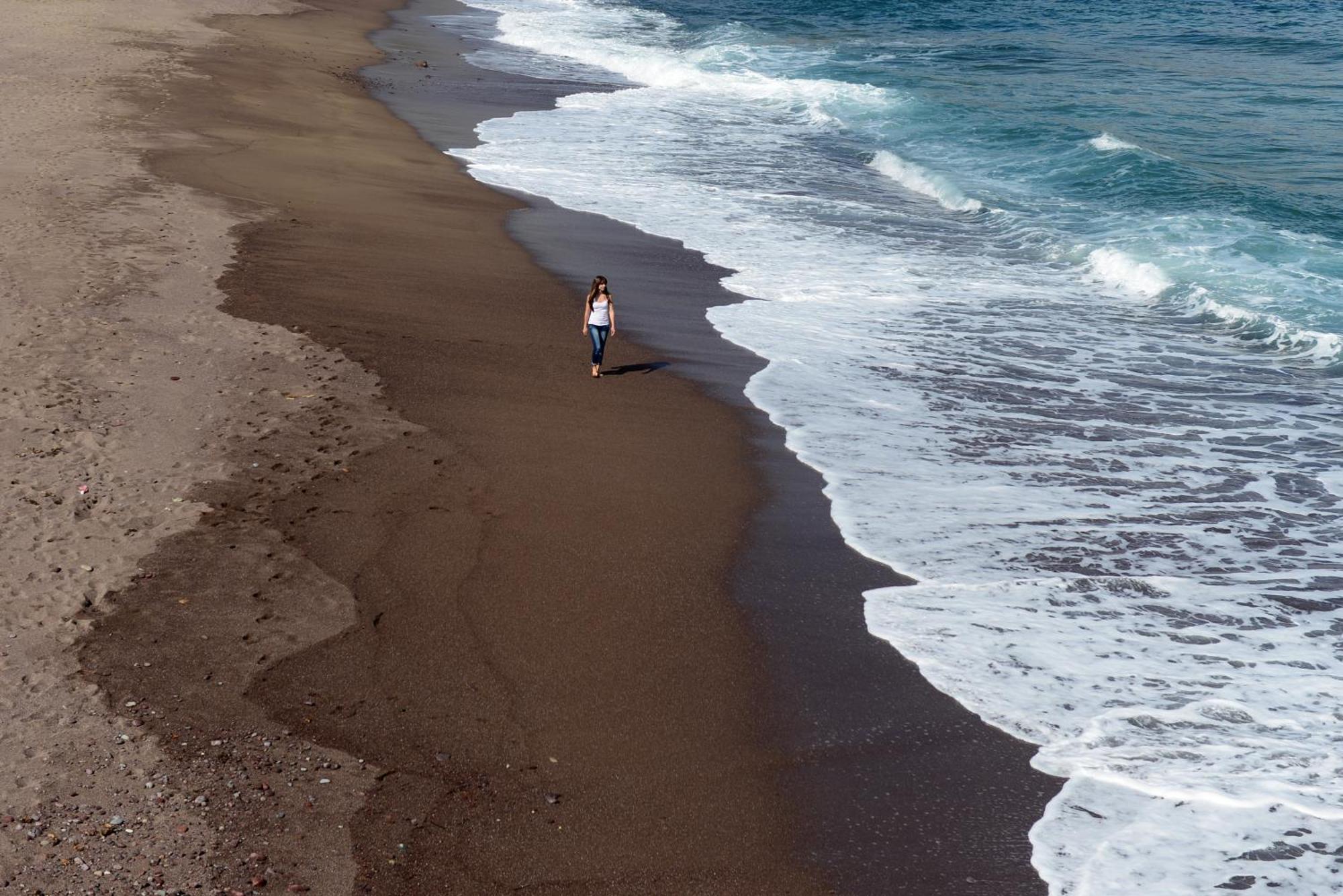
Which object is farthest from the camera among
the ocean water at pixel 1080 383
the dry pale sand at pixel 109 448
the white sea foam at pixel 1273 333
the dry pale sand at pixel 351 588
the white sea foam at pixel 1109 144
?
the white sea foam at pixel 1109 144

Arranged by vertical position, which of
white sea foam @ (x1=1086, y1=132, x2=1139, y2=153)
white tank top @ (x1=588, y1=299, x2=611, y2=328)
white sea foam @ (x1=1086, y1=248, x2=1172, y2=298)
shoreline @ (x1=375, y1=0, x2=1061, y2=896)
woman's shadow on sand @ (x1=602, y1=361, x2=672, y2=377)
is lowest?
shoreline @ (x1=375, y1=0, x2=1061, y2=896)

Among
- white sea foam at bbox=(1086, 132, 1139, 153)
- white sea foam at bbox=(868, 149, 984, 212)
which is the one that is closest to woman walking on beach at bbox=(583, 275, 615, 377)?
white sea foam at bbox=(868, 149, 984, 212)

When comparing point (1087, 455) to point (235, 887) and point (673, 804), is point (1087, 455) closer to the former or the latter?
point (673, 804)

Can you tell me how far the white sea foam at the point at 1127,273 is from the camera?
52.5 feet

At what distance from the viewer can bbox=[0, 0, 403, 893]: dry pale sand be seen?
16.8 ft

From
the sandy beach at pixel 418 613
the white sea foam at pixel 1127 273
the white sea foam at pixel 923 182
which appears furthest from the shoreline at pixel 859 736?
the white sea foam at pixel 923 182

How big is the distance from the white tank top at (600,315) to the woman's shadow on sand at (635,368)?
1.79 feet

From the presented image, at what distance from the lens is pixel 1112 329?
14.3m

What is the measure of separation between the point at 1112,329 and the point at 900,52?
2879 centimetres

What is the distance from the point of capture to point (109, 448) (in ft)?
27.9

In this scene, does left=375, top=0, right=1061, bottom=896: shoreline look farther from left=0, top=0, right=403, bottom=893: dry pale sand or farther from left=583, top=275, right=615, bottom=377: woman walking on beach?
left=0, top=0, right=403, bottom=893: dry pale sand

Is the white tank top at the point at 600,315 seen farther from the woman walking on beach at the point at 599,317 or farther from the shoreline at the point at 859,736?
the shoreline at the point at 859,736

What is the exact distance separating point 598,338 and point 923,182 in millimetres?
13158

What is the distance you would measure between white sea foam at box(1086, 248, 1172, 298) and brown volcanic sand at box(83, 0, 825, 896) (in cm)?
798
